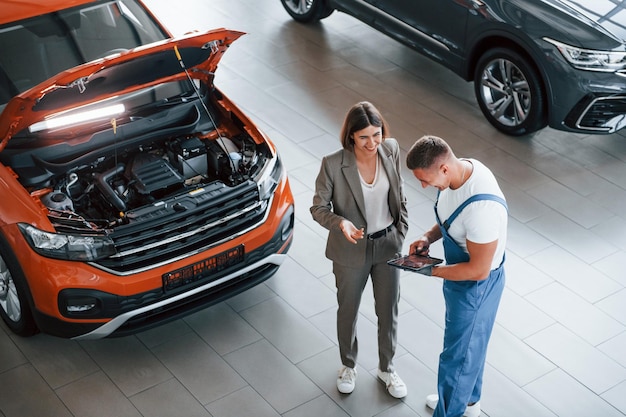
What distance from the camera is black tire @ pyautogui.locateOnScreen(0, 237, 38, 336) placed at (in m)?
4.60

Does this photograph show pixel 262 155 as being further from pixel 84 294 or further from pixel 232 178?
pixel 84 294

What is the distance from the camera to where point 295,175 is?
6453 mm

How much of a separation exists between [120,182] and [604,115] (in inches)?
142

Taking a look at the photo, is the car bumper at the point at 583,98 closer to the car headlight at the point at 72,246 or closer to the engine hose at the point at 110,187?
the engine hose at the point at 110,187

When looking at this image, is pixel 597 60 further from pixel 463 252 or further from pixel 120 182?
pixel 120 182

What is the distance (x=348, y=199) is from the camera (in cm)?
422

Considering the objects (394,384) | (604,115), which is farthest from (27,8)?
(604,115)

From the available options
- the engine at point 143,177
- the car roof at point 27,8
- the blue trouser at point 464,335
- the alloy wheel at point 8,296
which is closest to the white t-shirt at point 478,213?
the blue trouser at point 464,335

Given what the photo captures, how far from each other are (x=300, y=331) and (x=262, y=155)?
3.37ft

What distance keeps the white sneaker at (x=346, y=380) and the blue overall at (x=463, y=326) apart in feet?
1.74

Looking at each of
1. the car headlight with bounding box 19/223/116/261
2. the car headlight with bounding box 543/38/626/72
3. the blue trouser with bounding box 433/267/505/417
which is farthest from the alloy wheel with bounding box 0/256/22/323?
the car headlight with bounding box 543/38/626/72

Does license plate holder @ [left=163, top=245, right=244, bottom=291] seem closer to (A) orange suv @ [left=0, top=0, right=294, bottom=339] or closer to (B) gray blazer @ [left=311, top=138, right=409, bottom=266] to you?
(A) orange suv @ [left=0, top=0, right=294, bottom=339]

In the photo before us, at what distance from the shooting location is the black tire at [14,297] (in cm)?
460

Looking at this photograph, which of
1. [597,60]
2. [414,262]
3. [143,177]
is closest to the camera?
[414,262]
